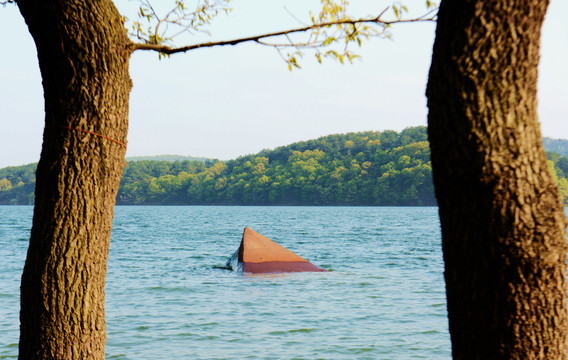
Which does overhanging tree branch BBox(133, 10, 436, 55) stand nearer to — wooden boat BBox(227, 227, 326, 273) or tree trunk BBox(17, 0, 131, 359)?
tree trunk BBox(17, 0, 131, 359)

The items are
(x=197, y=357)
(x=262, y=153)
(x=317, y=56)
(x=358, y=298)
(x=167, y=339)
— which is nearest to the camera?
(x=317, y=56)

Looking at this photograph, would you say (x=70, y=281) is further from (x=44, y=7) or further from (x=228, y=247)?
(x=228, y=247)

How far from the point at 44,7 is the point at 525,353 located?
12.2 ft

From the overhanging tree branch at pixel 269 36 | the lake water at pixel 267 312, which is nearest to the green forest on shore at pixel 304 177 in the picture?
the lake water at pixel 267 312

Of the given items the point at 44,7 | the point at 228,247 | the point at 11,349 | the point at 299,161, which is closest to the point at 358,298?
the point at 11,349

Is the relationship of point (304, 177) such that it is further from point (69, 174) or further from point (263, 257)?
point (69, 174)

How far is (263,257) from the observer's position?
20.0 meters

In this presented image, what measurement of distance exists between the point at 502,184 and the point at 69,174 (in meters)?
2.95

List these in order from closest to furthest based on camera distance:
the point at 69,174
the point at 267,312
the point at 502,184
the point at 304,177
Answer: the point at 502,184 → the point at 69,174 → the point at 267,312 → the point at 304,177

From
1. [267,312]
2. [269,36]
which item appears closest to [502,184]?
[269,36]

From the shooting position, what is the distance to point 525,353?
116 inches

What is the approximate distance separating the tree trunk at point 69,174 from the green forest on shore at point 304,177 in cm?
11351

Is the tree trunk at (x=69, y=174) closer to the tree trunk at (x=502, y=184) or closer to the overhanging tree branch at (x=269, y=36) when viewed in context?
the overhanging tree branch at (x=269, y=36)

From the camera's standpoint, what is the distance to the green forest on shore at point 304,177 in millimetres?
122250
